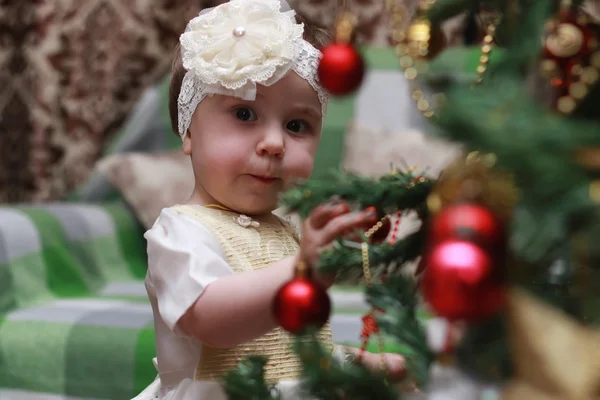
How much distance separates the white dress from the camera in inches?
27.5

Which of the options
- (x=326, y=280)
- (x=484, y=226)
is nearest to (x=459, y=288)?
(x=484, y=226)

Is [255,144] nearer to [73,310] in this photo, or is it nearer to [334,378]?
[334,378]

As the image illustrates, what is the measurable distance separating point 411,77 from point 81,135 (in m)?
1.94

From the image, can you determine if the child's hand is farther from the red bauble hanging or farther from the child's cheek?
the child's cheek

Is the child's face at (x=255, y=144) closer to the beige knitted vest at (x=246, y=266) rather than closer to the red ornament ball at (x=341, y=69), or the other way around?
the beige knitted vest at (x=246, y=266)

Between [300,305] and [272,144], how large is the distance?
0.31m

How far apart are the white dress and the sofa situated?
0.44 meters

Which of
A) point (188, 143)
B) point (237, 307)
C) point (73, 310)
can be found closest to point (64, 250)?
point (73, 310)

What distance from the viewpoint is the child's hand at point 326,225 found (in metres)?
0.56

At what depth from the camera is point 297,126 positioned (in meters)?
0.86

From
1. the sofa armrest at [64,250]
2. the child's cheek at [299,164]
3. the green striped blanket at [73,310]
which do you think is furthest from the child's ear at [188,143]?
the sofa armrest at [64,250]

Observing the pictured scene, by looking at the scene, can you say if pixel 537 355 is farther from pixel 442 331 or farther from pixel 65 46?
pixel 65 46

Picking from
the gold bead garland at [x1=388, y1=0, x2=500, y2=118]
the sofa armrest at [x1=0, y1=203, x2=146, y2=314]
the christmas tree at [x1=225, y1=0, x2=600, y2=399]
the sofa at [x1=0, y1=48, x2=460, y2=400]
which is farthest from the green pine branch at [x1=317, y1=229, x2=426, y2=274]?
the sofa armrest at [x1=0, y1=203, x2=146, y2=314]

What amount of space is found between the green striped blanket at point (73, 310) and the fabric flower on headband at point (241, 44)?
611mm
